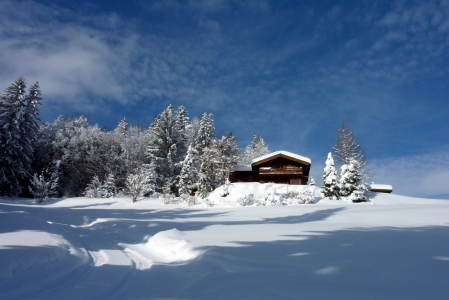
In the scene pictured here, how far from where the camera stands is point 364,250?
163 inches

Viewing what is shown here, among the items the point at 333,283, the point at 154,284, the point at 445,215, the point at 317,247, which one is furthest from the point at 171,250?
the point at 445,215

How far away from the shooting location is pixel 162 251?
5.76m

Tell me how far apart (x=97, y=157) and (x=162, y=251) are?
33247 millimetres

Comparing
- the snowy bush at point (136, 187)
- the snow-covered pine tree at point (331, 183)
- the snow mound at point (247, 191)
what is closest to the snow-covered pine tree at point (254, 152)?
the snow mound at point (247, 191)

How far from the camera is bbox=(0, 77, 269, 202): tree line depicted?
1009 inches

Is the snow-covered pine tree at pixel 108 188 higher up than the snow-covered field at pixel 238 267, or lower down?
higher up

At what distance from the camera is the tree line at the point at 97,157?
2562cm

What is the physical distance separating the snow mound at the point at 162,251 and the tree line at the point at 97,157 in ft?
54.8

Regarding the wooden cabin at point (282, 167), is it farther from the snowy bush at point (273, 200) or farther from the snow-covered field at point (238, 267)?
the snow-covered field at point (238, 267)

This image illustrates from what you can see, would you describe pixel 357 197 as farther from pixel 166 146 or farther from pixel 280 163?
pixel 166 146

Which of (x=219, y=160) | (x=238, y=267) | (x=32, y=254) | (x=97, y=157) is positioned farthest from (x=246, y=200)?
(x=97, y=157)

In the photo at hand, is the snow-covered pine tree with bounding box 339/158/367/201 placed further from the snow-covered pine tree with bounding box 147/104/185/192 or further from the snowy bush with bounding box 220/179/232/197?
the snow-covered pine tree with bounding box 147/104/185/192

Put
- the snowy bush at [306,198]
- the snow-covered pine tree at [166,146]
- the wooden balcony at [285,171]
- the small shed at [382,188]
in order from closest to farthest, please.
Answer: the snowy bush at [306,198] < the wooden balcony at [285,171] < the snow-covered pine tree at [166,146] < the small shed at [382,188]

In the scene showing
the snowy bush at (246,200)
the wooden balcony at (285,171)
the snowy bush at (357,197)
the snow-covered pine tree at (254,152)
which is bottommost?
the snowy bush at (246,200)
